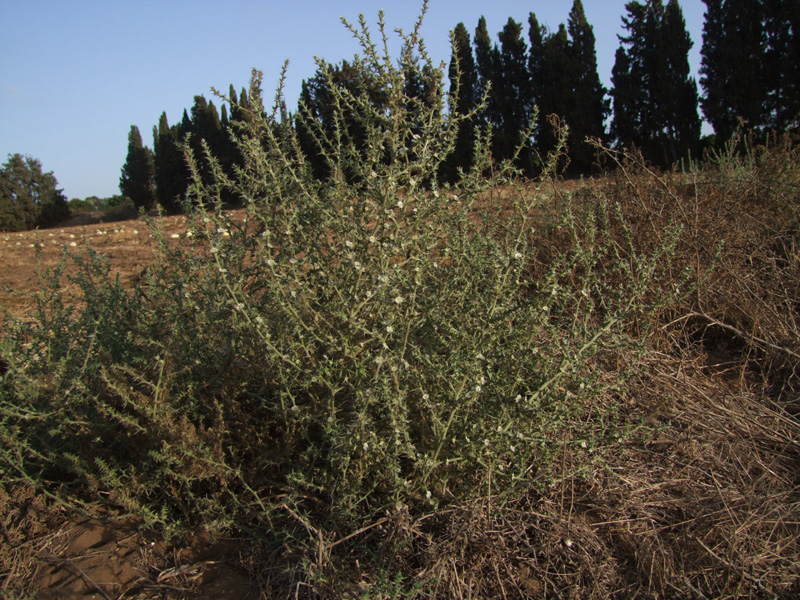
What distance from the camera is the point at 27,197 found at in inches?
977

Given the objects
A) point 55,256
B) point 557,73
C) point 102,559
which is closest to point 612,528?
point 102,559

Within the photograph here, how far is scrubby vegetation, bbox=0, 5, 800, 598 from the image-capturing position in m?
1.81

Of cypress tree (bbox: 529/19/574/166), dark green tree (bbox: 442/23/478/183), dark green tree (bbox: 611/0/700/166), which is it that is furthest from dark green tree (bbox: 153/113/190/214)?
dark green tree (bbox: 611/0/700/166)

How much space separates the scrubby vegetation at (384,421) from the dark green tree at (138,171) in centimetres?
2668

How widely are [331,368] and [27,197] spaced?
28845 millimetres

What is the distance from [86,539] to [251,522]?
64 centimetres

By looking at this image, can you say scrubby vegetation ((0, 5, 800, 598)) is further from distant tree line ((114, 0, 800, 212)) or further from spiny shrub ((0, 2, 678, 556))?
distant tree line ((114, 0, 800, 212))

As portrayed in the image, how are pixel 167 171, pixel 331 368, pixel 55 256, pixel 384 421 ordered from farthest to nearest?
pixel 167 171 → pixel 55 256 → pixel 384 421 → pixel 331 368

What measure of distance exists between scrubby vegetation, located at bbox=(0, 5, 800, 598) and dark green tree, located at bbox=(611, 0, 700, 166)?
626 inches

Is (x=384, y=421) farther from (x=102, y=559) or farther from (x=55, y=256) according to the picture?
(x=55, y=256)

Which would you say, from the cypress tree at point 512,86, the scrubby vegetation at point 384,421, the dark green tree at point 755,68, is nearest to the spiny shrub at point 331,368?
the scrubby vegetation at point 384,421

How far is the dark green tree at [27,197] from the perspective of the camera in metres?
23.3

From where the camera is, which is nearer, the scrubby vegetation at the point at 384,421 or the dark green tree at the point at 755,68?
the scrubby vegetation at the point at 384,421

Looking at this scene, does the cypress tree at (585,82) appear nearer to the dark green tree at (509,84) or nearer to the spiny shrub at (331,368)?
the dark green tree at (509,84)
